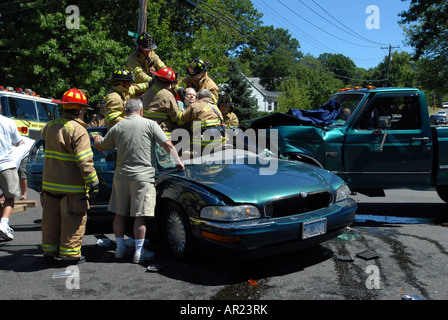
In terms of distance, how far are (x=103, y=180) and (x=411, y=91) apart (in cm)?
489

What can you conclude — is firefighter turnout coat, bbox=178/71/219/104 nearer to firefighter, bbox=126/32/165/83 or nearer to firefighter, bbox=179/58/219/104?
firefighter, bbox=179/58/219/104

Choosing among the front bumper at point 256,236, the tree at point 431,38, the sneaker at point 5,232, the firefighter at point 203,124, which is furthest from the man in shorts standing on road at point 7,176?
the tree at point 431,38

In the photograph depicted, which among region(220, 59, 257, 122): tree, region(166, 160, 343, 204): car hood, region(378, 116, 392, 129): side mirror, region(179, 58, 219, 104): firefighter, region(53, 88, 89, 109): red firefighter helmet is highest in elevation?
region(220, 59, 257, 122): tree

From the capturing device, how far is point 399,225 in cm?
594

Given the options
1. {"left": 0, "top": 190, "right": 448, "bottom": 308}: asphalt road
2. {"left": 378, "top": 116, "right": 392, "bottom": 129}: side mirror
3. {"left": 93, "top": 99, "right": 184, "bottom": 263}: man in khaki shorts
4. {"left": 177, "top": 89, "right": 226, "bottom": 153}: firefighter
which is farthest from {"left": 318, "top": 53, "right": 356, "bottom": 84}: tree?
{"left": 93, "top": 99, "right": 184, "bottom": 263}: man in khaki shorts

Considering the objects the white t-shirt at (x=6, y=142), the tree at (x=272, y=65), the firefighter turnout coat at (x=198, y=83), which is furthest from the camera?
the tree at (x=272, y=65)

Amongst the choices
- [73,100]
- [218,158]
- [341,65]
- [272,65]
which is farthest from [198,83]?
[341,65]

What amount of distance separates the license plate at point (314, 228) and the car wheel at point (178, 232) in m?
1.14

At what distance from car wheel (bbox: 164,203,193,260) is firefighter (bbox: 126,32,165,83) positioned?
3110mm

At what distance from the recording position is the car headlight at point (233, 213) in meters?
3.62

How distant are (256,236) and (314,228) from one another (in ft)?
2.20

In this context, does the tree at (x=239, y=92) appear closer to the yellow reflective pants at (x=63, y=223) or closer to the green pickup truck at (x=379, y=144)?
the green pickup truck at (x=379, y=144)

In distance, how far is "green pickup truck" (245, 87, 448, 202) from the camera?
19.5 ft
